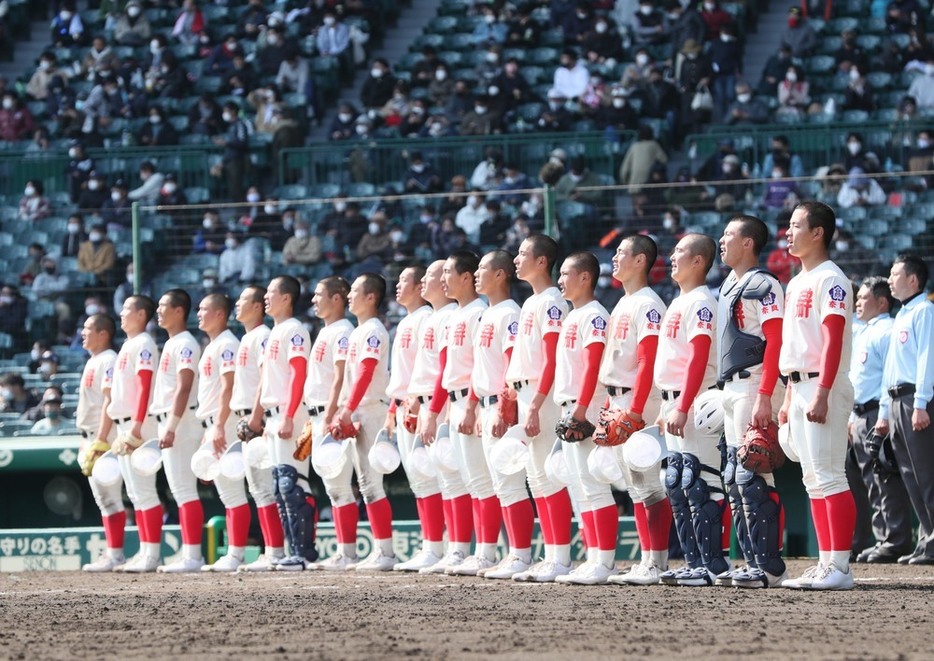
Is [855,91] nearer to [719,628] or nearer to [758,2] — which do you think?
[758,2]

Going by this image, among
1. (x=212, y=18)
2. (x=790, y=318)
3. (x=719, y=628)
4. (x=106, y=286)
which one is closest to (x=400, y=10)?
(x=212, y=18)

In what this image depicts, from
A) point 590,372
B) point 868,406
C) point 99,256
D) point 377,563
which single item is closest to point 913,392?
point 868,406

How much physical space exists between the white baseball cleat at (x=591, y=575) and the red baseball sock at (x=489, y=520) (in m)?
1.33

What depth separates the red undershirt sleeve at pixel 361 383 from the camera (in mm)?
11695

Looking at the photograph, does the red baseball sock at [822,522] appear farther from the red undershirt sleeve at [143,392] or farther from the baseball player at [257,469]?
the red undershirt sleeve at [143,392]

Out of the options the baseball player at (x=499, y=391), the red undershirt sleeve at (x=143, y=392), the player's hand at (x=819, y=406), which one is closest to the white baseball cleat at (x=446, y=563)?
the baseball player at (x=499, y=391)

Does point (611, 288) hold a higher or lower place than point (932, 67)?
lower

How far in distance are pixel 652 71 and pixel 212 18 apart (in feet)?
25.0

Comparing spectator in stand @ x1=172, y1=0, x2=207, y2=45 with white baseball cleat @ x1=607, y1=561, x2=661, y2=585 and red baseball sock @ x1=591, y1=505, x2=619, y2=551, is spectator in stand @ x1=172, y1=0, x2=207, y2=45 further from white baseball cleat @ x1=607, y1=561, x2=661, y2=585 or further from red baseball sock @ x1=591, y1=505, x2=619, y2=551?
white baseball cleat @ x1=607, y1=561, x2=661, y2=585

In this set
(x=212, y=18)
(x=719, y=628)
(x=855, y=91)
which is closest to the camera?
(x=719, y=628)

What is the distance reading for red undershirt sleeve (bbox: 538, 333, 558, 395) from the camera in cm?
1002

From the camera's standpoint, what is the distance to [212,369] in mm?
12625

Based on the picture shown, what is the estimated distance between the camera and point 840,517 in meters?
8.59

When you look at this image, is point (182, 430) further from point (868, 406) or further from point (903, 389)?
point (903, 389)
